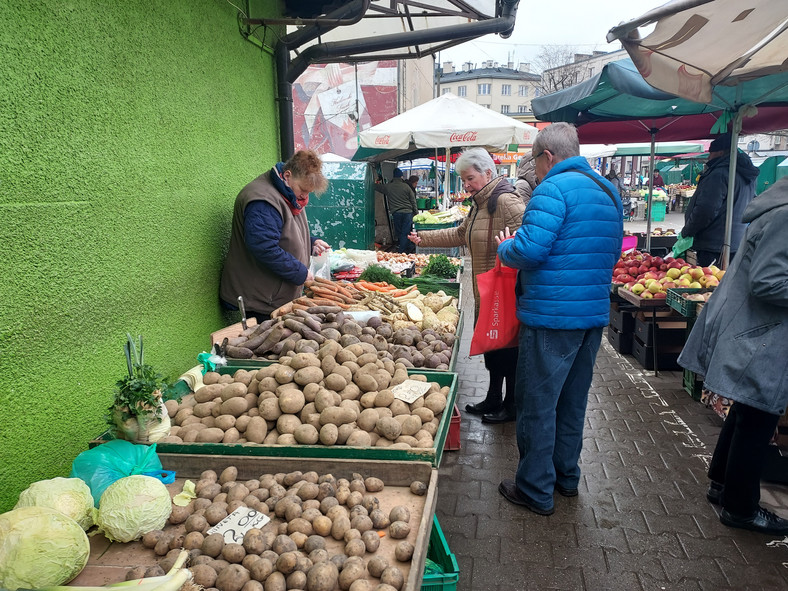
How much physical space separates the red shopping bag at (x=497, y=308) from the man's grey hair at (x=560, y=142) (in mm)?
812

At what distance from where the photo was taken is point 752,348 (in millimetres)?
2953

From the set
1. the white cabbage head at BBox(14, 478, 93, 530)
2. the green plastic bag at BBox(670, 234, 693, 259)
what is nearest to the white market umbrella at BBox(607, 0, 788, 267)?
the green plastic bag at BBox(670, 234, 693, 259)

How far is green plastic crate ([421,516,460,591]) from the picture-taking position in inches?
84.3

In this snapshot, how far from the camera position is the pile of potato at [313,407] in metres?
2.50

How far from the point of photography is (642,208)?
28156 millimetres

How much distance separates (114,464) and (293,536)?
819mm

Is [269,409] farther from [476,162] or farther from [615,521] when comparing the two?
[476,162]

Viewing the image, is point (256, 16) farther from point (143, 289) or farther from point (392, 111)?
point (392, 111)

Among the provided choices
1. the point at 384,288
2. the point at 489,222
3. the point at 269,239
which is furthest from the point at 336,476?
the point at 384,288

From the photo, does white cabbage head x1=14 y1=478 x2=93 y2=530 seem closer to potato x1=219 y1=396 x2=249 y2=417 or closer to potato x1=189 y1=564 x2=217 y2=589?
potato x1=189 y1=564 x2=217 y2=589

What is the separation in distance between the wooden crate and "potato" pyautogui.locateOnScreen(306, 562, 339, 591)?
0.14 m

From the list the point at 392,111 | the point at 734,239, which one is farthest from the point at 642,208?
the point at 734,239

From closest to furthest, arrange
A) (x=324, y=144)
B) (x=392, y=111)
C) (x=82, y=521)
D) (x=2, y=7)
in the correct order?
1. (x=82, y=521)
2. (x=2, y=7)
3. (x=324, y=144)
4. (x=392, y=111)

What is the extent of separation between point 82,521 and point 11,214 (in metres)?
1.28
